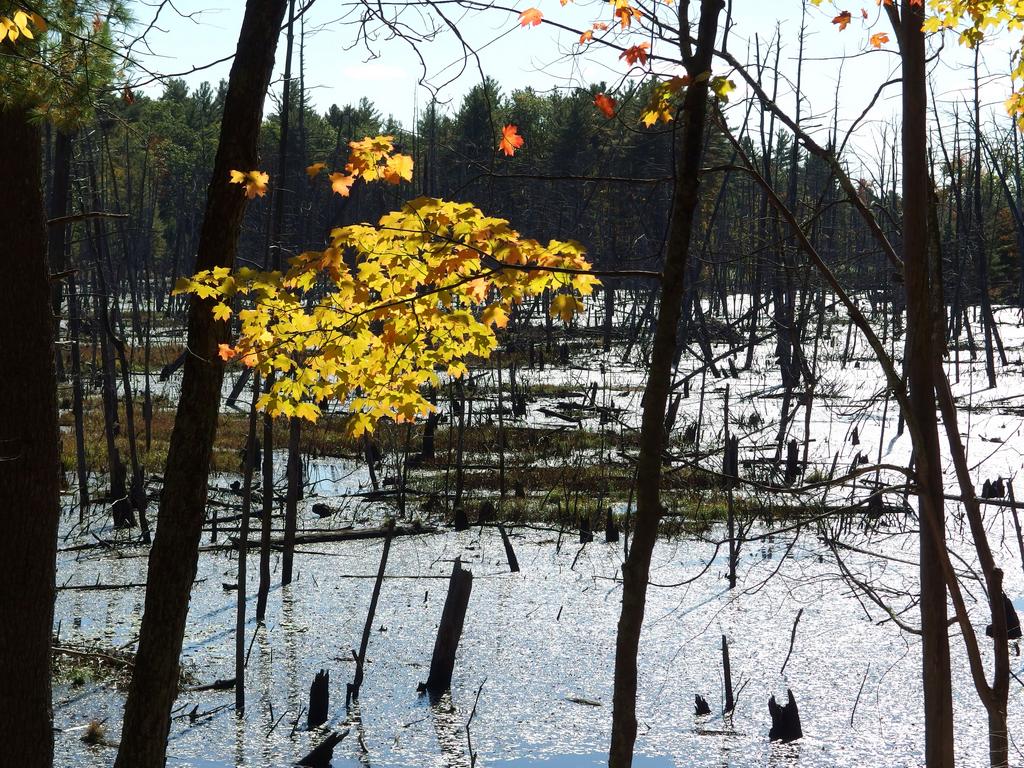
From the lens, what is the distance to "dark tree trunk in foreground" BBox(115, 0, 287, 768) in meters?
5.25

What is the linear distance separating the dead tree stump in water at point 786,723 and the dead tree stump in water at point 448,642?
7.60 feet

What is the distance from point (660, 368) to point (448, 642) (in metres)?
4.63

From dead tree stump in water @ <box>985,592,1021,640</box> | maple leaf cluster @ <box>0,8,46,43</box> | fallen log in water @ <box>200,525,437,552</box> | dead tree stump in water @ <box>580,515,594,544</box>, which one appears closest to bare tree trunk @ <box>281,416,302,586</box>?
fallen log in water @ <box>200,525,437,552</box>

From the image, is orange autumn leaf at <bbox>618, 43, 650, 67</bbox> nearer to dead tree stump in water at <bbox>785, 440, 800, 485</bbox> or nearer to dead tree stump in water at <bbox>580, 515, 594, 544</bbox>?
dead tree stump in water at <bbox>580, 515, 594, 544</bbox>

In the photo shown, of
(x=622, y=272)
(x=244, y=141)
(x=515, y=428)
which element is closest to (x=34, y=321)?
(x=244, y=141)

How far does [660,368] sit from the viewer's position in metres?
3.60

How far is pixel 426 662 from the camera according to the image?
8141mm

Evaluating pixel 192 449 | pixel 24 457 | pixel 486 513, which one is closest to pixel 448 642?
pixel 192 449

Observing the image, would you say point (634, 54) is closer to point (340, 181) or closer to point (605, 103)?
point (605, 103)

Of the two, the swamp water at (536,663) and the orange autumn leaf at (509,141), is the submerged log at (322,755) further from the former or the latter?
the orange autumn leaf at (509,141)

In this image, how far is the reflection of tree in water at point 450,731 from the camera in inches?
256

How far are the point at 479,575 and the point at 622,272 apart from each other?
7572mm

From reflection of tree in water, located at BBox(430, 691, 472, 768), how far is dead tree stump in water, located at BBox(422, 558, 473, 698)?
0.38 ft

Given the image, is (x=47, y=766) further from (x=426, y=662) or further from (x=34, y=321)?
(x=426, y=662)
